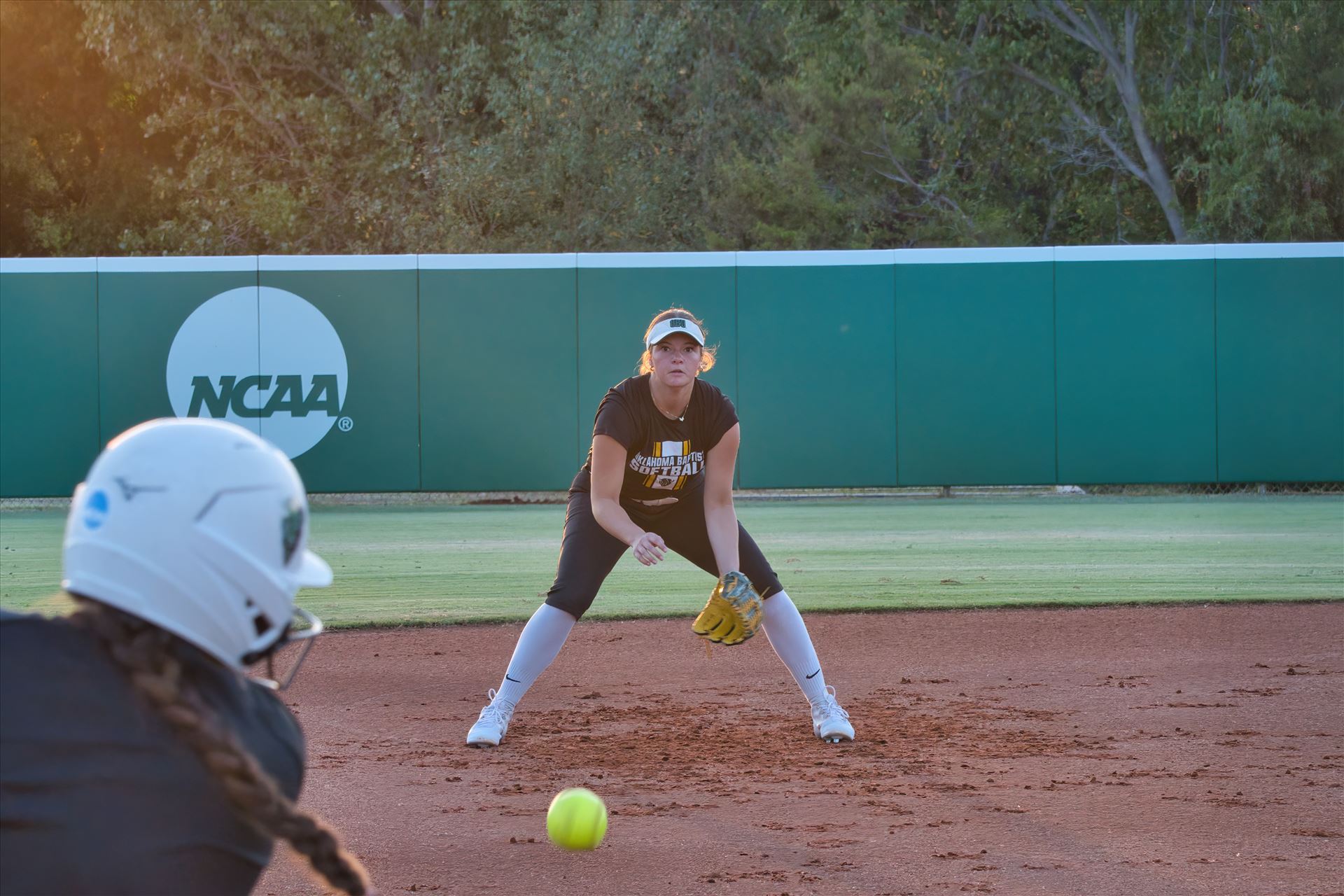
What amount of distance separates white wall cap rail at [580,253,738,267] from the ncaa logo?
12.4 ft

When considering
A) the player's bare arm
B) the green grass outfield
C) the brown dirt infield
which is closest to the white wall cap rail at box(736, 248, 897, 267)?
the green grass outfield

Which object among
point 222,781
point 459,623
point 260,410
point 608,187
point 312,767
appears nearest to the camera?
point 222,781

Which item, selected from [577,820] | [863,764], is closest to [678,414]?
[863,764]

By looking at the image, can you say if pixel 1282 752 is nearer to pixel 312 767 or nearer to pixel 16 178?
pixel 312 767

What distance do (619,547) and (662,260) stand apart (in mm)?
14437

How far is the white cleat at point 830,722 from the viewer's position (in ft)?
19.8

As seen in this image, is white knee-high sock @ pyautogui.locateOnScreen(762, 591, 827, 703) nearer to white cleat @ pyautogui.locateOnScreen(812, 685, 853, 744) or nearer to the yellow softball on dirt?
white cleat @ pyautogui.locateOnScreen(812, 685, 853, 744)

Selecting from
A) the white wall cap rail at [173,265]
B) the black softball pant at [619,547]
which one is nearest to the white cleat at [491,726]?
the black softball pant at [619,547]

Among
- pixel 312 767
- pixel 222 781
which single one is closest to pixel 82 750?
pixel 222 781

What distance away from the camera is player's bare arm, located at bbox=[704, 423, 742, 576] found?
227 inches

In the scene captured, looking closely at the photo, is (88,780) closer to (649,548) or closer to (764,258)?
(649,548)

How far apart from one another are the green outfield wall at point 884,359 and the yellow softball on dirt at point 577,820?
1558 cm

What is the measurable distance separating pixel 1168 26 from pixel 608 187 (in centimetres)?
1147

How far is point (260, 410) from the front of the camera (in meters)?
19.5
